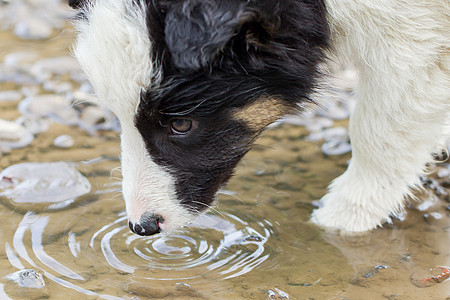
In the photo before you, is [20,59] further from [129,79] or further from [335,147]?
[129,79]

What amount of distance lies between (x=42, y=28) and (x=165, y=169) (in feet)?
13.2

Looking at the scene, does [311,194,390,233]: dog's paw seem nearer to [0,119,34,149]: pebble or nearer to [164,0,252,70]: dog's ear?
[164,0,252,70]: dog's ear

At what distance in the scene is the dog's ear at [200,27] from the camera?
116 inches

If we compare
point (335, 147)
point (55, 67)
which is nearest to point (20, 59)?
point (55, 67)

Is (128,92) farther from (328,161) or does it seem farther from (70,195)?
(328,161)

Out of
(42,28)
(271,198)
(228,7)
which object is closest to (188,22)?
(228,7)

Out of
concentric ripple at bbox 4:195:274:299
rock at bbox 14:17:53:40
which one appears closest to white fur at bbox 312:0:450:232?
concentric ripple at bbox 4:195:274:299

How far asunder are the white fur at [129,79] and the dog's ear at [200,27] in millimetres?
256

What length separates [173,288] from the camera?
141 inches

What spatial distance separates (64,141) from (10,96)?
93cm

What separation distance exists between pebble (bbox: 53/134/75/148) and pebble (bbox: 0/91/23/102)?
787mm

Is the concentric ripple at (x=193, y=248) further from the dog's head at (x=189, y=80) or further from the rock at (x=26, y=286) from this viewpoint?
the rock at (x=26, y=286)

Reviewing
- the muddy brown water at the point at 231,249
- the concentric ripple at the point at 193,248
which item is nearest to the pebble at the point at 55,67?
the muddy brown water at the point at 231,249

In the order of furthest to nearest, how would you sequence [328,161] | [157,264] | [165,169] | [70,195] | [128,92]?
1. [328,161]
2. [70,195]
3. [157,264]
4. [165,169]
5. [128,92]
